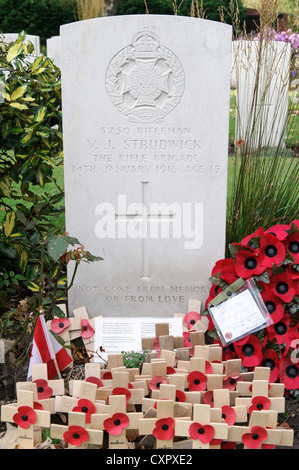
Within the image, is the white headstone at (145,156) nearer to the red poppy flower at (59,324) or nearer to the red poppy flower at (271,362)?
the red poppy flower at (59,324)

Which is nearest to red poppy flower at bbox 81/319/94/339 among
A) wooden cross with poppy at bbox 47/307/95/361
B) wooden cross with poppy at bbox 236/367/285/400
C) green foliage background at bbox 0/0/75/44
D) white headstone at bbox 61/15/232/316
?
wooden cross with poppy at bbox 47/307/95/361

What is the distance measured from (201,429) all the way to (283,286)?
81cm

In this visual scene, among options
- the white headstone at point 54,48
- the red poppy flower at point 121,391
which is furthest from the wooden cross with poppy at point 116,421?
the white headstone at point 54,48

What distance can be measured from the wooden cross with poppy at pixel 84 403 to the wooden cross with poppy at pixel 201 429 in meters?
0.31

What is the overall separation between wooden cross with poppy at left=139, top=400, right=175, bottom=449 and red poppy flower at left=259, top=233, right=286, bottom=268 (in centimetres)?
83

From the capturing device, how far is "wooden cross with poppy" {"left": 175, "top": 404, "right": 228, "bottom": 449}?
6.01 feet

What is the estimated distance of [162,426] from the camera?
1.88 meters

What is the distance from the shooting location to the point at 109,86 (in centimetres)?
258

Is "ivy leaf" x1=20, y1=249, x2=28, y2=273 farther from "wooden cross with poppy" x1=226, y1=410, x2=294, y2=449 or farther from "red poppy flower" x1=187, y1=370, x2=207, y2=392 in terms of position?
"wooden cross with poppy" x1=226, y1=410, x2=294, y2=449

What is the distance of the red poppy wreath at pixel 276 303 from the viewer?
2.34 m

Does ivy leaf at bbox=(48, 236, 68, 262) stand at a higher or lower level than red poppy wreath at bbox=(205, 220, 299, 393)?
higher

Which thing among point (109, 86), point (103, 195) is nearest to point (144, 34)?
point (109, 86)

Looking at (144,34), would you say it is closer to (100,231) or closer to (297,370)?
(100,231)
